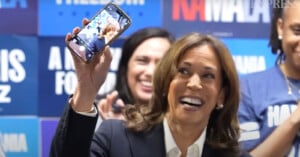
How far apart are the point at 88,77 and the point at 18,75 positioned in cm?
103

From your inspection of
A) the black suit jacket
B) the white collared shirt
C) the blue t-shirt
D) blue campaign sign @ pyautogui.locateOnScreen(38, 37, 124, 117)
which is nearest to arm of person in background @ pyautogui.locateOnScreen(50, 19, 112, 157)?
the black suit jacket

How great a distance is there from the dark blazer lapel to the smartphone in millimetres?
296

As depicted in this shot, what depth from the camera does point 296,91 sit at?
5.54ft

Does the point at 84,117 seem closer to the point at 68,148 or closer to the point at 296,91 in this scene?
the point at 68,148

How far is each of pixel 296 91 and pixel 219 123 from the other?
0.34 m

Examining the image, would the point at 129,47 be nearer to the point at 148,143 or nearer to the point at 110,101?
the point at 110,101

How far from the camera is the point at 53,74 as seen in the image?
7.14ft

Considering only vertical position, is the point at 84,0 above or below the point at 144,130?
above

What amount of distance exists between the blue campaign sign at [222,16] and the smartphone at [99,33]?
0.93 meters

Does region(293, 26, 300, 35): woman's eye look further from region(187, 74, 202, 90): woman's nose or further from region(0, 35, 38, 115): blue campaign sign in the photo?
region(0, 35, 38, 115): blue campaign sign

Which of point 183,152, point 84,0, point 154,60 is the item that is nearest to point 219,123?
point 183,152

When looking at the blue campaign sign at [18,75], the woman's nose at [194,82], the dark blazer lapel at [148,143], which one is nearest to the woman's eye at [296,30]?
the woman's nose at [194,82]

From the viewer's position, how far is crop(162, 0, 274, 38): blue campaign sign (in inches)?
85.0

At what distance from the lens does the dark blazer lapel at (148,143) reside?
1389 mm
